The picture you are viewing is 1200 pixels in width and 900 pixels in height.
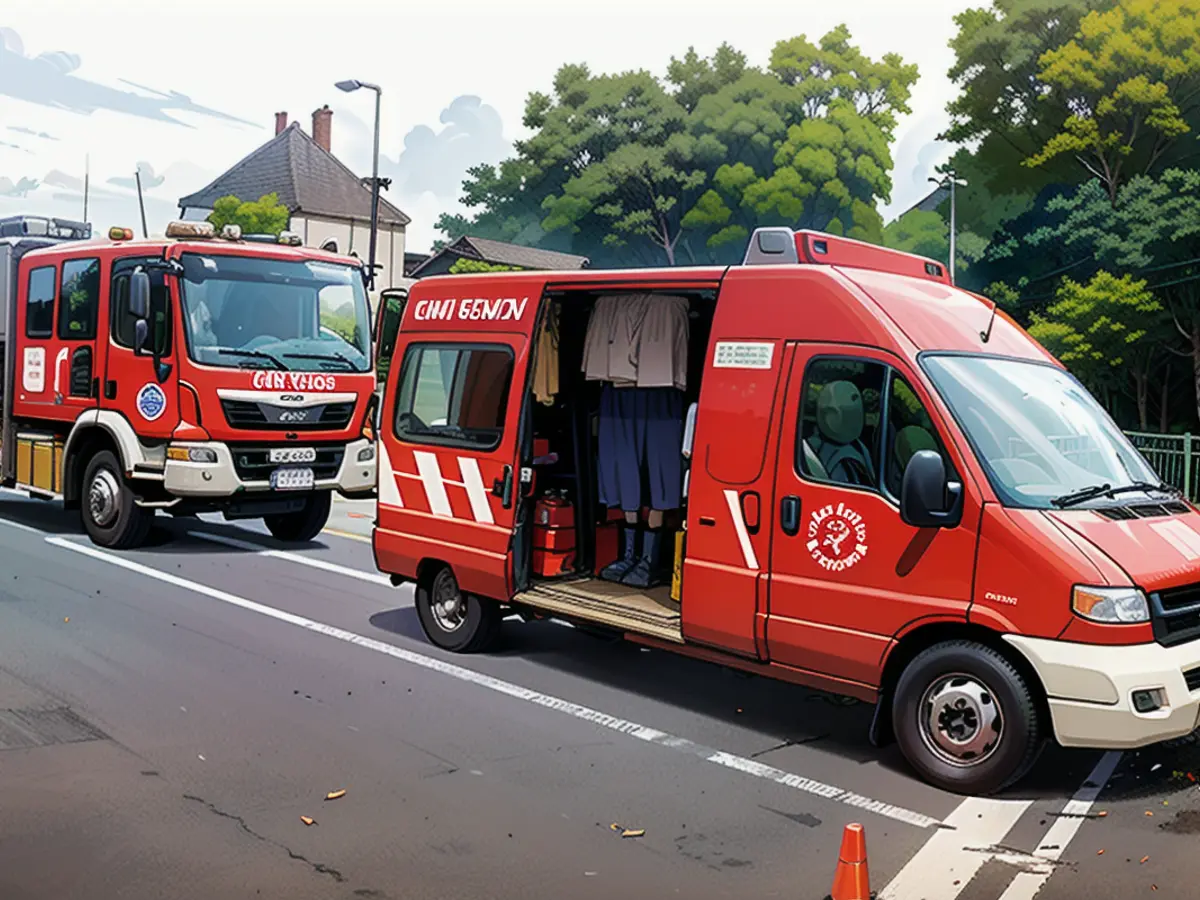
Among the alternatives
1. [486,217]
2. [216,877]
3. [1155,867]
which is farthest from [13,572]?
[486,217]

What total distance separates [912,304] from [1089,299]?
25.7 metres

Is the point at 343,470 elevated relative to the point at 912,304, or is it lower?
lower

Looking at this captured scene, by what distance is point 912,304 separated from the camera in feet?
21.8

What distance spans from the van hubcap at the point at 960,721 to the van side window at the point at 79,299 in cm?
971

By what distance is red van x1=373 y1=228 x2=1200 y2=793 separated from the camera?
18.7 ft

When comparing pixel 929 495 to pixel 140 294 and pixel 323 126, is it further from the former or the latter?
pixel 323 126

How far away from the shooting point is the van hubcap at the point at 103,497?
12469 mm

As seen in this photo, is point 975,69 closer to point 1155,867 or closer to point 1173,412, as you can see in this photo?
point 1173,412

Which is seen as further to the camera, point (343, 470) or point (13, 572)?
point (343, 470)

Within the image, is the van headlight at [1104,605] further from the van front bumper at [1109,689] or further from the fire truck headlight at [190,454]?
the fire truck headlight at [190,454]

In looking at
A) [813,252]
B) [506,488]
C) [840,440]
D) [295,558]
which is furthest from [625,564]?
[295,558]

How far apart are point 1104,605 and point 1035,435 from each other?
1.09 metres

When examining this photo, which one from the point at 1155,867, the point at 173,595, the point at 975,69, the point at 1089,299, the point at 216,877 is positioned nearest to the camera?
the point at 216,877

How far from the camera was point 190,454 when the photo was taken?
1176 centimetres
